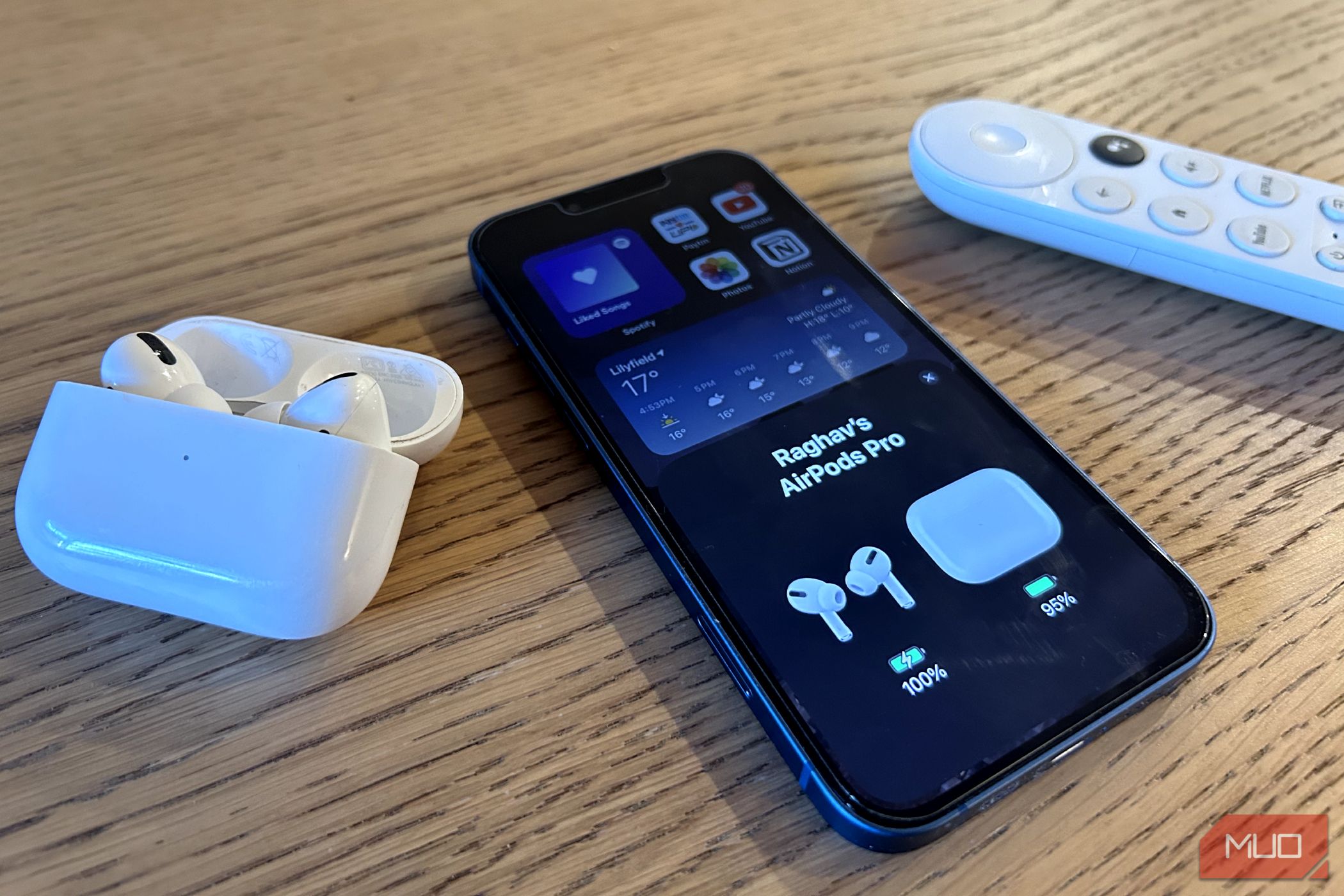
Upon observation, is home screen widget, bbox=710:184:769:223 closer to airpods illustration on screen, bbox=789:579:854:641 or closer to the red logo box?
airpods illustration on screen, bbox=789:579:854:641

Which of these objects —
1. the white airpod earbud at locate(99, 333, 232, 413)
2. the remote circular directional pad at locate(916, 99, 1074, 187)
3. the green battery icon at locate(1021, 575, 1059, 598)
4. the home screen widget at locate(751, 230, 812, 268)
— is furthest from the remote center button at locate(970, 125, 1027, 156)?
the white airpod earbud at locate(99, 333, 232, 413)

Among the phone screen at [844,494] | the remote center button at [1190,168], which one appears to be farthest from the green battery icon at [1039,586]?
the remote center button at [1190,168]

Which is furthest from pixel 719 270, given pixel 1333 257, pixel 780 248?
pixel 1333 257

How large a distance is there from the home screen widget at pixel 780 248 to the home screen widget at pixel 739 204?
0.01 m

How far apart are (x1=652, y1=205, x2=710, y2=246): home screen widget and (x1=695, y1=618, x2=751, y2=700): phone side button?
0.59 ft

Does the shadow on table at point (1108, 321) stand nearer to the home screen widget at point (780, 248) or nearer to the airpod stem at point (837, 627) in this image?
the home screen widget at point (780, 248)

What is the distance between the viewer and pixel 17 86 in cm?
49

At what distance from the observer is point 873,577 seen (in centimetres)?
32

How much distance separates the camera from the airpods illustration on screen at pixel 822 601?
1.00 ft

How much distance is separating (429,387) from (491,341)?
52mm

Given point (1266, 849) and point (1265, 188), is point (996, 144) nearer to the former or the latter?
point (1265, 188)

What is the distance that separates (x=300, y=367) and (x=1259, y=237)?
0.40m

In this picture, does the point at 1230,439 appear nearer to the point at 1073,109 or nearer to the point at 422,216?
the point at 1073,109

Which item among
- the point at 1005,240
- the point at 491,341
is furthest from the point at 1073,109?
the point at 491,341
